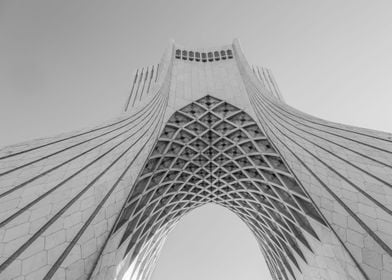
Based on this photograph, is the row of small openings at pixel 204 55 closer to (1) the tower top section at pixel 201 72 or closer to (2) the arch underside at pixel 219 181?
(1) the tower top section at pixel 201 72

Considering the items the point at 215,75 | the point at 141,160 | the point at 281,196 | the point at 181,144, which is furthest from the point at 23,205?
the point at 215,75

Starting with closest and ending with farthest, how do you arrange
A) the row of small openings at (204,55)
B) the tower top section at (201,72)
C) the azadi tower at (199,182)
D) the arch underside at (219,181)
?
the azadi tower at (199,182) < the arch underside at (219,181) < the tower top section at (201,72) < the row of small openings at (204,55)

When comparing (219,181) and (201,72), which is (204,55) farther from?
(219,181)

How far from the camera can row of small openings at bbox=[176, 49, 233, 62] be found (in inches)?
713

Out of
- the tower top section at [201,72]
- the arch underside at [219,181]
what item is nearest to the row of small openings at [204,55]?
the tower top section at [201,72]

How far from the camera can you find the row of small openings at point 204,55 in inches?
713

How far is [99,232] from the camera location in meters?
5.48

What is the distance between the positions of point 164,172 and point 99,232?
7569 mm

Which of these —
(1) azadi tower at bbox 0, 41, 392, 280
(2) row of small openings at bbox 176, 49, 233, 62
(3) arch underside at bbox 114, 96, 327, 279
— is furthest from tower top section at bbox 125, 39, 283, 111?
(3) arch underside at bbox 114, 96, 327, 279

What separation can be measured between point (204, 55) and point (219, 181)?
1254 centimetres

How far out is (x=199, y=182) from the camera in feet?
52.7

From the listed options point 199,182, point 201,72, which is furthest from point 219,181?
point 201,72

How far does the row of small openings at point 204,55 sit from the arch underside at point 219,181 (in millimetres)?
6712

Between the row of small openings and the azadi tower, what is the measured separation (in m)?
0.10
